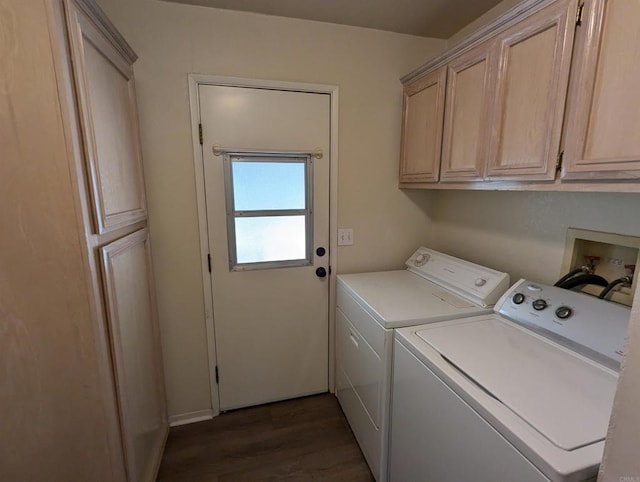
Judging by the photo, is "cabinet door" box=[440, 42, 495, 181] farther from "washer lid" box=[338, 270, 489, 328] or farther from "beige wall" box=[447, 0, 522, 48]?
"washer lid" box=[338, 270, 489, 328]

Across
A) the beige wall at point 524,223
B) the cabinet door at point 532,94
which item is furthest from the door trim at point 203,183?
the cabinet door at point 532,94

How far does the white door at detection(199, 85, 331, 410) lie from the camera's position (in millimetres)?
1771

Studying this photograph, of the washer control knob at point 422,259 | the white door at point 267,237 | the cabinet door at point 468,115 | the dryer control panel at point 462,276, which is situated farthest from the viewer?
the washer control knob at point 422,259

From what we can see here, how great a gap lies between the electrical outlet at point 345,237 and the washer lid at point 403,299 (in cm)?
22

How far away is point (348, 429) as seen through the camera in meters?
1.92

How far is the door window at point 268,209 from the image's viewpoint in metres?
1.82

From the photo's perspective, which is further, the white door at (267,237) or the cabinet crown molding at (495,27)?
the white door at (267,237)

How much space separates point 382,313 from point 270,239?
89cm

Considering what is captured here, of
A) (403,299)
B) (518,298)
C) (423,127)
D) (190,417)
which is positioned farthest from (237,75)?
(190,417)

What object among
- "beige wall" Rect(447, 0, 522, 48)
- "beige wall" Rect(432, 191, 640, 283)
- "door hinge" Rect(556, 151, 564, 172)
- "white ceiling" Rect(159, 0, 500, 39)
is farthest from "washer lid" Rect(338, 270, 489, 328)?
"white ceiling" Rect(159, 0, 500, 39)

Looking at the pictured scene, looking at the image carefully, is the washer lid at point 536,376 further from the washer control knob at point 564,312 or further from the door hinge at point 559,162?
the door hinge at point 559,162

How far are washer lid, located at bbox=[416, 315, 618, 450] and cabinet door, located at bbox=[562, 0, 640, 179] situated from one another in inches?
24.5

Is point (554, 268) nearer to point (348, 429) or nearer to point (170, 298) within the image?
point (348, 429)

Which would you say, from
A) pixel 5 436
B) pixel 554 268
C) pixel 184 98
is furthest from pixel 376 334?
pixel 184 98
